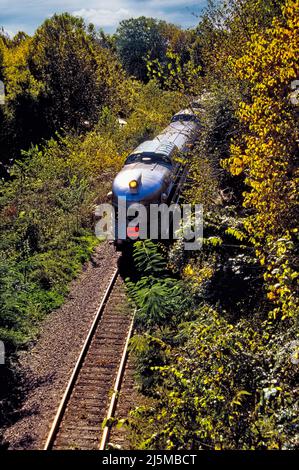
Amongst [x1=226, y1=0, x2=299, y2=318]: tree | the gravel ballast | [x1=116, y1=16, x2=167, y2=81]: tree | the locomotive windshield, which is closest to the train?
the locomotive windshield

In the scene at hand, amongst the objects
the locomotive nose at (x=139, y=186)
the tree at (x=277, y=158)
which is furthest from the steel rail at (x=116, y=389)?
the locomotive nose at (x=139, y=186)

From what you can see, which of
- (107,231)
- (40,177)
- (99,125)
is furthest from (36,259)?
(99,125)

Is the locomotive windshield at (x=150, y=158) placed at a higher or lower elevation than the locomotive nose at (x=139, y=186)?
→ higher

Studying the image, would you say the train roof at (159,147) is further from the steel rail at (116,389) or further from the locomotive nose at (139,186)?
the steel rail at (116,389)

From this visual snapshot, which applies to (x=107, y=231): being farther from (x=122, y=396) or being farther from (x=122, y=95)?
(x=122, y=95)

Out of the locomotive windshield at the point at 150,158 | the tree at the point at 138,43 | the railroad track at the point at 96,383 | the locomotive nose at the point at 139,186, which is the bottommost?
the railroad track at the point at 96,383

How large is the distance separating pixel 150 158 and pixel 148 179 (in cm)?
194

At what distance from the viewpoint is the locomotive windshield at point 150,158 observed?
17797mm

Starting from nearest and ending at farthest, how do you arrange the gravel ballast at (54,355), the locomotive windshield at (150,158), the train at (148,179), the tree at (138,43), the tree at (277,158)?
the tree at (277,158)
the gravel ballast at (54,355)
the train at (148,179)
the locomotive windshield at (150,158)
the tree at (138,43)

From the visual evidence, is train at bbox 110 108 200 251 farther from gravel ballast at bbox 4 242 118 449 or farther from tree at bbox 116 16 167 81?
tree at bbox 116 16 167 81

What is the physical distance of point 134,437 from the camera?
28.5ft

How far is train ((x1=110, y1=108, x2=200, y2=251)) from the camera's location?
15.8 m

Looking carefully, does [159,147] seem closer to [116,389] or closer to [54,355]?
[54,355]

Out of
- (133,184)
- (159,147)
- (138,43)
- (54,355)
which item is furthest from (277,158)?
→ (138,43)
